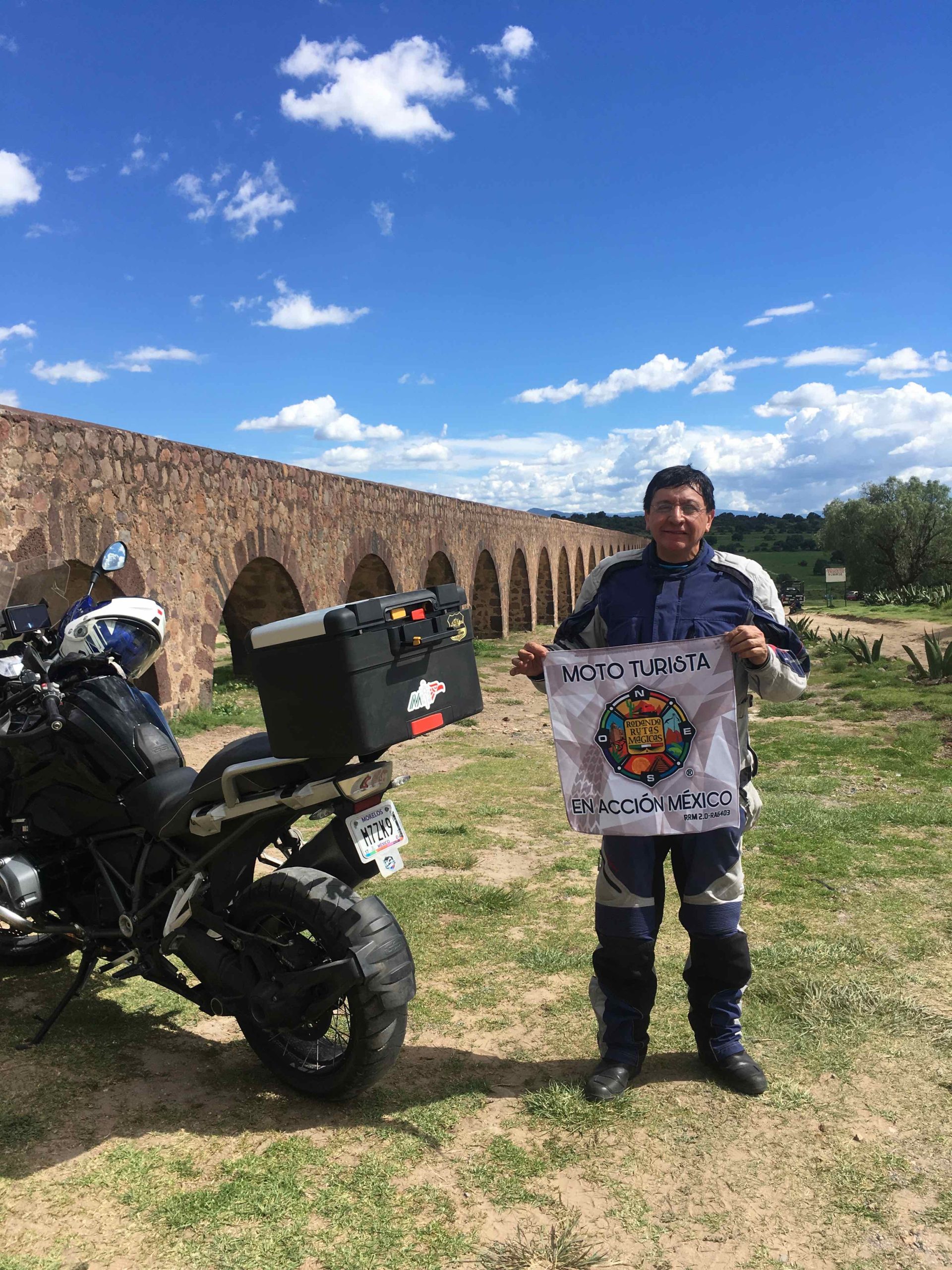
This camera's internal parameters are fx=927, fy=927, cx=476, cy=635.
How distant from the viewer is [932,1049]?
269 centimetres

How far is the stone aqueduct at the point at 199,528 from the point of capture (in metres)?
6.71

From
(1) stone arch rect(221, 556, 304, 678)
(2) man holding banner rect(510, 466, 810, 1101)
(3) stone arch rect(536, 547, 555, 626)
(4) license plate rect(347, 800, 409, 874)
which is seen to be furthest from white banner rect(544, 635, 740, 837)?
(3) stone arch rect(536, 547, 555, 626)

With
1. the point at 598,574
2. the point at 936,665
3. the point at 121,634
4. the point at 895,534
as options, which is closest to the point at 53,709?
the point at 121,634

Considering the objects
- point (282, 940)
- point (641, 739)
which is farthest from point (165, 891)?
point (641, 739)

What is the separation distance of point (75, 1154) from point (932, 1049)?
235 cm

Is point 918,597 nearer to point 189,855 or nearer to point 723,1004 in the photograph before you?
point 723,1004

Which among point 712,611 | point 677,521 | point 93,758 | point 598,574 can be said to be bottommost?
point 93,758

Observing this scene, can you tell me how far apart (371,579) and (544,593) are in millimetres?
13868

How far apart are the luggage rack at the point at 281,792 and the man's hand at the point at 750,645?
960 millimetres

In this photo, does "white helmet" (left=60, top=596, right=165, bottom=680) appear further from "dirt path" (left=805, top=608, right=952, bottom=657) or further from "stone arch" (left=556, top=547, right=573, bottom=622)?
"stone arch" (left=556, top=547, right=573, bottom=622)

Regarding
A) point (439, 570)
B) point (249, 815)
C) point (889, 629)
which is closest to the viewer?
point (249, 815)

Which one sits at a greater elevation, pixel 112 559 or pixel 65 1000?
pixel 112 559

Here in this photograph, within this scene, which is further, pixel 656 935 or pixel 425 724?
pixel 656 935

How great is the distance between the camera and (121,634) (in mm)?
3023
